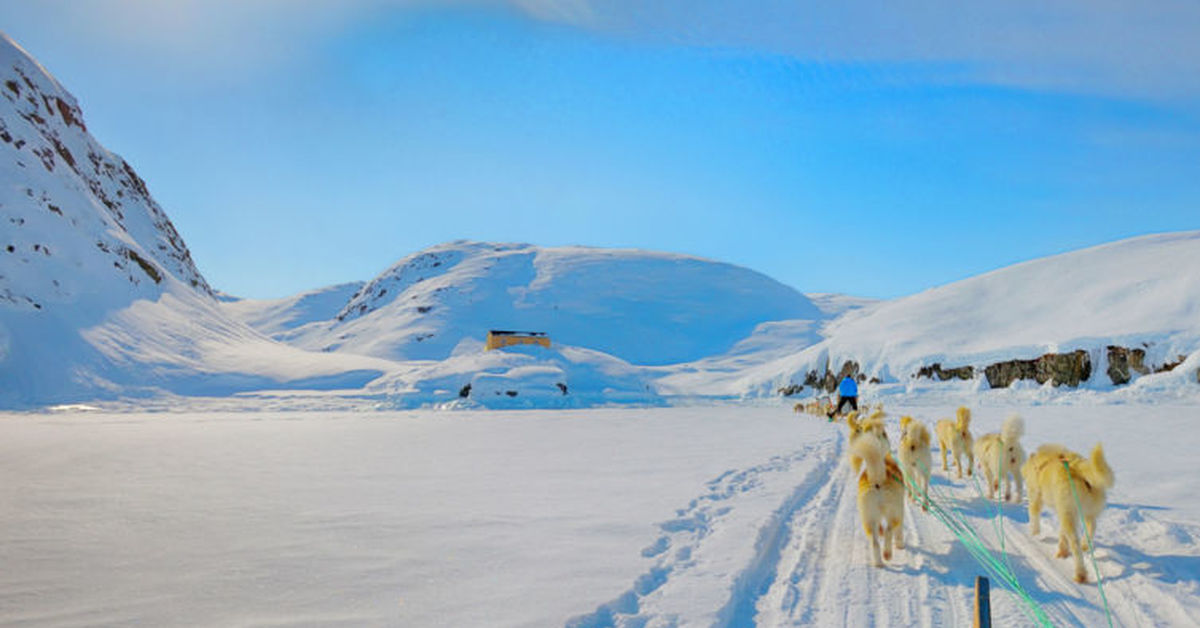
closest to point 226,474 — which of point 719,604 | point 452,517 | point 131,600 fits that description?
point 452,517

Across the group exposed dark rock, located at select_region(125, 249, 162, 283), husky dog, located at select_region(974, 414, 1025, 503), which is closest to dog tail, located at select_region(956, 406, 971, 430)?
husky dog, located at select_region(974, 414, 1025, 503)

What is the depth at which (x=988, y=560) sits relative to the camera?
4.91 m

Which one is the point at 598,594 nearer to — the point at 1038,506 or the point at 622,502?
the point at 622,502

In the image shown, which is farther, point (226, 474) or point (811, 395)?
point (811, 395)

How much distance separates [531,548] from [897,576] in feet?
9.69

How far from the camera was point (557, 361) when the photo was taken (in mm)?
55531

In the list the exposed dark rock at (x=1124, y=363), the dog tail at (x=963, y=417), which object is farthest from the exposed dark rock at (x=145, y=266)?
the exposed dark rock at (x=1124, y=363)

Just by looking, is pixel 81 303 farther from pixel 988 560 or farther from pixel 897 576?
pixel 988 560

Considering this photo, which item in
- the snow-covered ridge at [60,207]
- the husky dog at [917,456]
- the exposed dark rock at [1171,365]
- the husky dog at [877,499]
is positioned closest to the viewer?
the husky dog at [877,499]

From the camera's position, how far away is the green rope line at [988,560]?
392cm

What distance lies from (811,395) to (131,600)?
4794cm

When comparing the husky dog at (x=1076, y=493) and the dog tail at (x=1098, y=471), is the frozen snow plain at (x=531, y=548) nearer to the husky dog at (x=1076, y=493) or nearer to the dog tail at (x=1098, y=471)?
the husky dog at (x=1076, y=493)

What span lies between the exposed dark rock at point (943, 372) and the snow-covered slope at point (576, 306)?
5849 centimetres

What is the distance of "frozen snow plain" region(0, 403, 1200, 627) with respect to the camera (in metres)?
3.97
